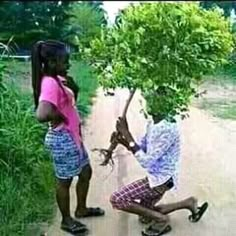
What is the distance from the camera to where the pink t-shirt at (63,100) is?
3350 millimetres

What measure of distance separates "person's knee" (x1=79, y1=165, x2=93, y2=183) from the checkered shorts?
21 centimetres

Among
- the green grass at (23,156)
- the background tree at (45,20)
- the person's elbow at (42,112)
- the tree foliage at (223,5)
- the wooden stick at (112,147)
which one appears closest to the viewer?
the person's elbow at (42,112)

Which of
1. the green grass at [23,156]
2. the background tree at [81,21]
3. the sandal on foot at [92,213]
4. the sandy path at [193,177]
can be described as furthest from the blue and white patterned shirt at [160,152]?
the background tree at [81,21]

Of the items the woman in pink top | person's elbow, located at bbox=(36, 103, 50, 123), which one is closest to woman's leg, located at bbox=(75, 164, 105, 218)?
the woman in pink top

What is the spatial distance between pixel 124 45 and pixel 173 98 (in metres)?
0.33

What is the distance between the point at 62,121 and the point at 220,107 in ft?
2.85

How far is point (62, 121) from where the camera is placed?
348cm

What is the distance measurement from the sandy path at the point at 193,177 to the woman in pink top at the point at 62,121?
5.0 inches

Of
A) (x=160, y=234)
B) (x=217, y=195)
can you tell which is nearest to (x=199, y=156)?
(x=217, y=195)

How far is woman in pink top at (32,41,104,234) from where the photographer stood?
11.0 feet

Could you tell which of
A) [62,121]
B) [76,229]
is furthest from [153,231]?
[62,121]

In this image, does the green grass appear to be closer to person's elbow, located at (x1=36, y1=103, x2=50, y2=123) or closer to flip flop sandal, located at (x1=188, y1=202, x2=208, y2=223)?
person's elbow, located at (x1=36, y1=103, x2=50, y2=123)

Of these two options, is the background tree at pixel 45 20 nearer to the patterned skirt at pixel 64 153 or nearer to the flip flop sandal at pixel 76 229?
the patterned skirt at pixel 64 153

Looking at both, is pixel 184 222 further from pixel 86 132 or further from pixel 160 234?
pixel 86 132
